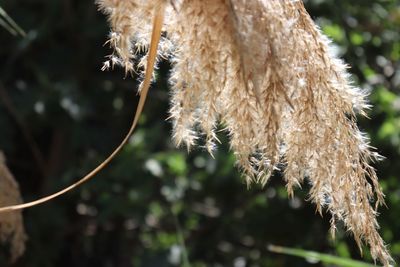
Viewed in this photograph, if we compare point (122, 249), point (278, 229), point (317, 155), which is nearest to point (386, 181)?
point (278, 229)

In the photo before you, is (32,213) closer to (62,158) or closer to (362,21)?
(62,158)

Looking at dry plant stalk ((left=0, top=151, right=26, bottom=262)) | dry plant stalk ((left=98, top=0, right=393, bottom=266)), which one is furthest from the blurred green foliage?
dry plant stalk ((left=98, top=0, right=393, bottom=266))

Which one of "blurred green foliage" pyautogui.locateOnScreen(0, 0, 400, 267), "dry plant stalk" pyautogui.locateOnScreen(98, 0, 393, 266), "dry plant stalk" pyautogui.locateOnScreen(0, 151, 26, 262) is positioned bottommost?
"blurred green foliage" pyautogui.locateOnScreen(0, 0, 400, 267)

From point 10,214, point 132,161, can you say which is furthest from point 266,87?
point 132,161

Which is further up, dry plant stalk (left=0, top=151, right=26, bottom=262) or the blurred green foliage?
dry plant stalk (left=0, top=151, right=26, bottom=262)

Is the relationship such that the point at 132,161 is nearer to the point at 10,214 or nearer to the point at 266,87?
the point at 10,214

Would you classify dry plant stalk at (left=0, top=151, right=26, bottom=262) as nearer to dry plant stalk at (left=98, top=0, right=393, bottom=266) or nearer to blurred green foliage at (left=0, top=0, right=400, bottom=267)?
dry plant stalk at (left=98, top=0, right=393, bottom=266)

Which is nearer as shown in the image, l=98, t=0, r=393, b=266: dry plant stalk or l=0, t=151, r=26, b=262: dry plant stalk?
l=98, t=0, r=393, b=266: dry plant stalk
